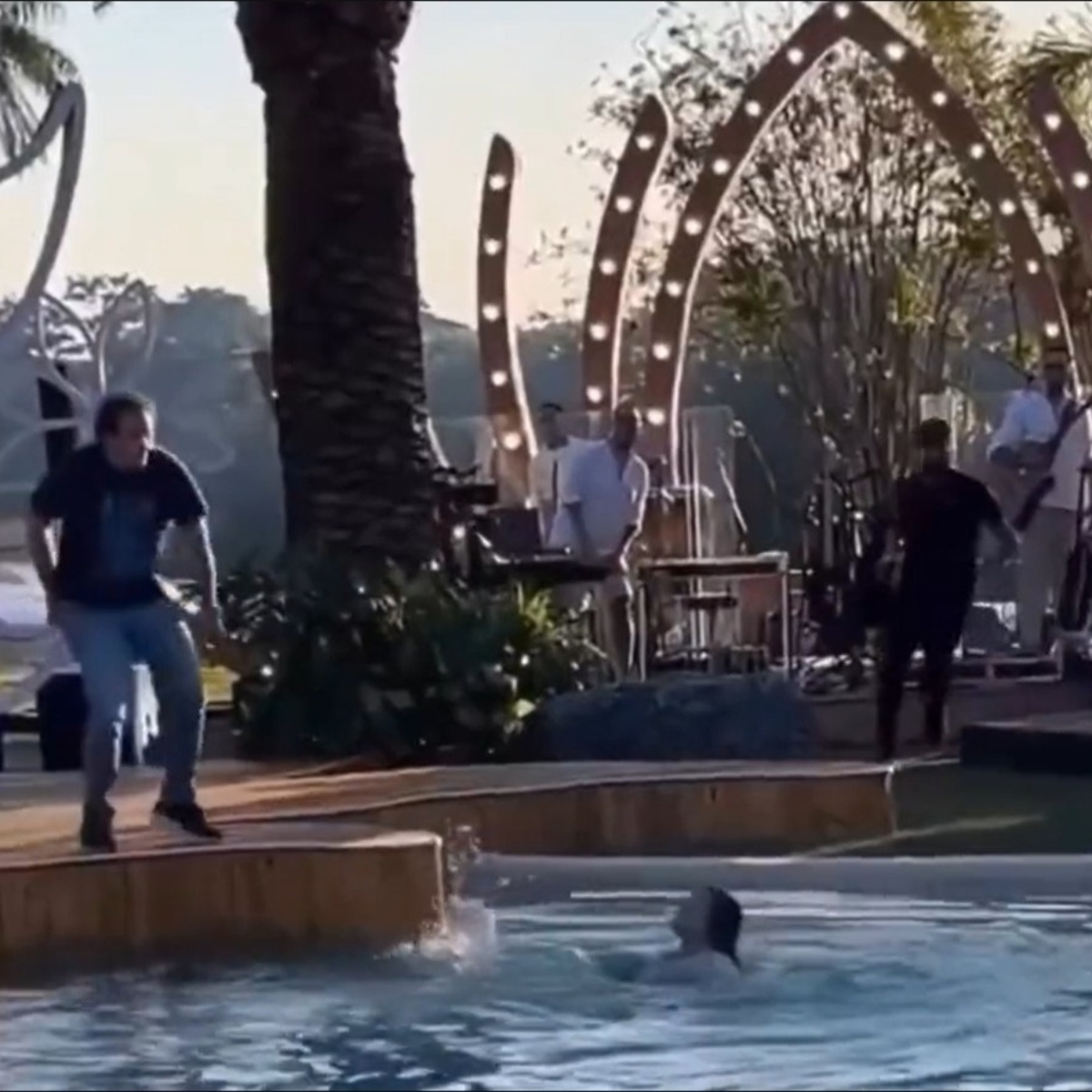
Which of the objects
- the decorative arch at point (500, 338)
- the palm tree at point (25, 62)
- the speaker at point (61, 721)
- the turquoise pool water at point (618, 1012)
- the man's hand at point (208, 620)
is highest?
the palm tree at point (25, 62)

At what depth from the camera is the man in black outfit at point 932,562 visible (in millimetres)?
16156

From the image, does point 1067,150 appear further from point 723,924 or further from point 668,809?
point 723,924

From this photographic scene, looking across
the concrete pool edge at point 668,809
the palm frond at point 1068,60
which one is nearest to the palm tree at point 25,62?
the palm frond at point 1068,60

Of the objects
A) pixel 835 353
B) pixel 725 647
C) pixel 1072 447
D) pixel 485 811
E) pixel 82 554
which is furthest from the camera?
pixel 835 353

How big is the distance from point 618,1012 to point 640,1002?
0.53 feet

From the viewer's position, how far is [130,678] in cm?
1129

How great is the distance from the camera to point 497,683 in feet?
52.4

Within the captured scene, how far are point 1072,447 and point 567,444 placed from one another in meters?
3.17

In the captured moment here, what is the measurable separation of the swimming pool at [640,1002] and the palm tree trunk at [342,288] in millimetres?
5079

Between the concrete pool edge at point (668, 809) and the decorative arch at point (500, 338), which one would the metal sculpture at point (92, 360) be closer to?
the concrete pool edge at point (668, 809)

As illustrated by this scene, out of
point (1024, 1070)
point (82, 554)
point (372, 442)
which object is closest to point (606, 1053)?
point (1024, 1070)

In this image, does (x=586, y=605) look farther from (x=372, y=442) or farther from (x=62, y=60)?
(x=62, y=60)

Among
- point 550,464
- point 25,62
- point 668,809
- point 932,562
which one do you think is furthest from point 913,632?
point 25,62

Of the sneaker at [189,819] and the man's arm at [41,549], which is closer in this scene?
the man's arm at [41,549]
